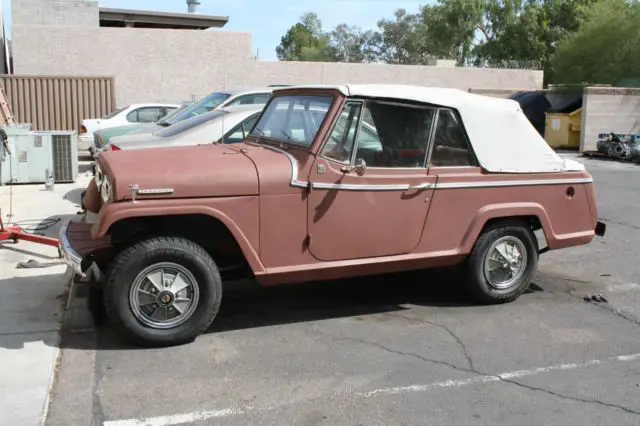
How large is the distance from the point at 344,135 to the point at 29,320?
2.92m

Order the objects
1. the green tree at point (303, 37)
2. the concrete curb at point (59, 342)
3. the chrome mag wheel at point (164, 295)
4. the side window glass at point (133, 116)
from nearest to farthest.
A: the concrete curb at point (59, 342)
the chrome mag wheel at point (164, 295)
the side window glass at point (133, 116)
the green tree at point (303, 37)

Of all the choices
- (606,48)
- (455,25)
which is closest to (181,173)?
(606,48)

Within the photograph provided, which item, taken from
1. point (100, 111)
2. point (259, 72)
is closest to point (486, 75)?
point (259, 72)

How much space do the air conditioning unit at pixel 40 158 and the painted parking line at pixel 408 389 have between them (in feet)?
30.8

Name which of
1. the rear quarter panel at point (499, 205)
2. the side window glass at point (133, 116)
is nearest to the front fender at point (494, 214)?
the rear quarter panel at point (499, 205)

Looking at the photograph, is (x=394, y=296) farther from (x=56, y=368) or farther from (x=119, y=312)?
(x=56, y=368)

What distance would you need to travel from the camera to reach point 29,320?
5.53 m

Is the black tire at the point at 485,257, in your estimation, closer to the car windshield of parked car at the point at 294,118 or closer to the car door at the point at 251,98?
the car windshield of parked car at the point at 294,118

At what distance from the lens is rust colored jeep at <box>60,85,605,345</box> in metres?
4.95

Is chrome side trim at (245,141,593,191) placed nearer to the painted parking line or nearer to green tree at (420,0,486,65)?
the painted parking line

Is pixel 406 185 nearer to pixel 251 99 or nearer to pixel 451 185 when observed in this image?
pixel 451 185

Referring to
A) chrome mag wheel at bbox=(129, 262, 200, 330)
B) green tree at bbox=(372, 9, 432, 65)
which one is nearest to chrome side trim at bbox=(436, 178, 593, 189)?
chrome mag wheel at bbox=(129, 262, 200, 330)

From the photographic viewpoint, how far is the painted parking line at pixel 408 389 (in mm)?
3975

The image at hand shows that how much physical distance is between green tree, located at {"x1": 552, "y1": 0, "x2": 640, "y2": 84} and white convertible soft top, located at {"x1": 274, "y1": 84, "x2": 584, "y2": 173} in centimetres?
2430
